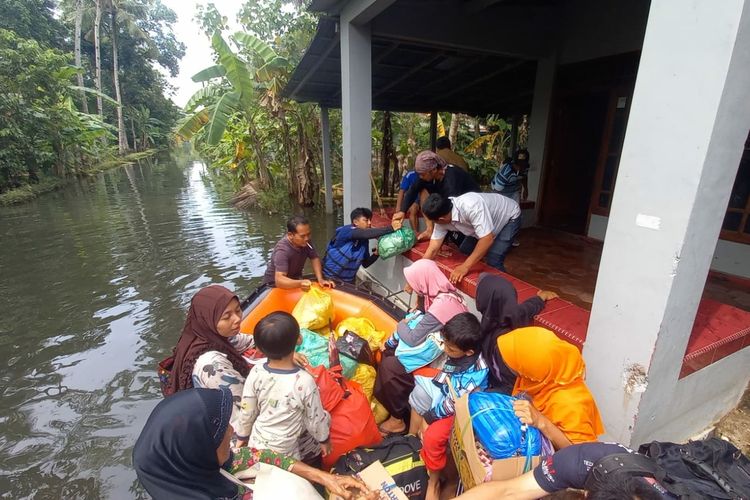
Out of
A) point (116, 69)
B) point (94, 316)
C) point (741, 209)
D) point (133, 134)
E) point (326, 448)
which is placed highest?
point (116, 69)

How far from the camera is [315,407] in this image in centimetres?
191

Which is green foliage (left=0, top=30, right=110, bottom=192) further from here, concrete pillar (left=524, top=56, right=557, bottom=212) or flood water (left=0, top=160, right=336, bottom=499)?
concrete pillar (left=524, top=56, right=557, bottom=212)

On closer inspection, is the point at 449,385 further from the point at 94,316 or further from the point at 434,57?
the point at 94,316

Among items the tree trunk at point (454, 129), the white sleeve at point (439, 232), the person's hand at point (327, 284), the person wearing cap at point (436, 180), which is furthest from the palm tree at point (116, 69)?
the white sleeve at point (439, 232)

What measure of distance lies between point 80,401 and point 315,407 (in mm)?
3280

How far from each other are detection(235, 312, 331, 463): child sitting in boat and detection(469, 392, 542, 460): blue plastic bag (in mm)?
833

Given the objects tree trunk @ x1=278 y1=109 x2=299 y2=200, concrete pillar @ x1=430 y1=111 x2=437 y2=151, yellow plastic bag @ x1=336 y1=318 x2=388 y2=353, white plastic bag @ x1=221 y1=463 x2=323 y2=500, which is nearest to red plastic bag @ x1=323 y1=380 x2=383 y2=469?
white plastic bag @ x1=221 y1=463 x2=323 y2=500

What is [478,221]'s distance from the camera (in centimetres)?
296

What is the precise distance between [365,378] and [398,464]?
0.89 metres

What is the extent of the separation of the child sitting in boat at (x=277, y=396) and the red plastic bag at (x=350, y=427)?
271 millimetres

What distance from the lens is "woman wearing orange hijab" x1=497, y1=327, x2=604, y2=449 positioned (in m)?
1.74

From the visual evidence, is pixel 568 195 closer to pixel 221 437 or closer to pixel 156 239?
pixel 221 437

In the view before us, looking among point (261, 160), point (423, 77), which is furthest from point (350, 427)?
point (261, 160)

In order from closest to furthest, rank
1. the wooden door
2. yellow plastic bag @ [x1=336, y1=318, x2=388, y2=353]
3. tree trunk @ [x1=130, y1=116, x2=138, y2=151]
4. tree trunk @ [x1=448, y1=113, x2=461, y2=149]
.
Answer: yellow plastic bag @ [x1=336, y1=318, x2=388, y2=353]
the wooden door
tree trunk @ [x1=448, y1=113, x2=461, y2=149]
tree trunk @ [x1=130, y1=116, x2=138, y2=151]
